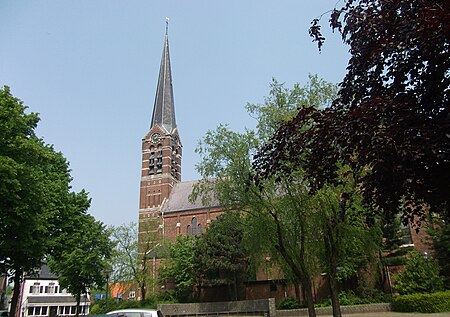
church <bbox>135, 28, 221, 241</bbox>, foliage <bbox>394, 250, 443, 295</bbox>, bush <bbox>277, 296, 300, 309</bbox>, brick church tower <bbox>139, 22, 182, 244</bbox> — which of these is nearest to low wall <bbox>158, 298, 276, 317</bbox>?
bush <bbox>277, 296, 300, 309</bbox>

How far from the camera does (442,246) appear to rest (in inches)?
1022

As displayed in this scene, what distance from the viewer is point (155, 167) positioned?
57000 mm

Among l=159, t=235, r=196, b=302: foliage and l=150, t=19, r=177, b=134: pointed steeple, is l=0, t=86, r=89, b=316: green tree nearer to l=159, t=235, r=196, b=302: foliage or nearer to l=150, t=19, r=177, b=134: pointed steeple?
l=159, t=235, r=196, b=302: foliage

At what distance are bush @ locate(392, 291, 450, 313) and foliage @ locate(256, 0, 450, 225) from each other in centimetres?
1922

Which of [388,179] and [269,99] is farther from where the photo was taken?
[269,99]

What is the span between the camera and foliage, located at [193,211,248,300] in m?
34.1

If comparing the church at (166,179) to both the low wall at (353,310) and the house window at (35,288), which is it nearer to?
the low wall at (353,310)

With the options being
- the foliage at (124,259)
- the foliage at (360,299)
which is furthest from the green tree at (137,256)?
the foliage at (360,299)

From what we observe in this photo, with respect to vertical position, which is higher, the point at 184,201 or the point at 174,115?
the point at 174,115

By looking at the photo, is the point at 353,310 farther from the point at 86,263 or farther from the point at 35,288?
the point at 35,288

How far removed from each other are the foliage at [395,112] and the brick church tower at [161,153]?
4776 cm

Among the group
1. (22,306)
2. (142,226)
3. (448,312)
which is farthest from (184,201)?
(448,312)

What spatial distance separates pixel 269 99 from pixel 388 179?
10540mm

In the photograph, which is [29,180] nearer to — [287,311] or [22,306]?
[287,311]
